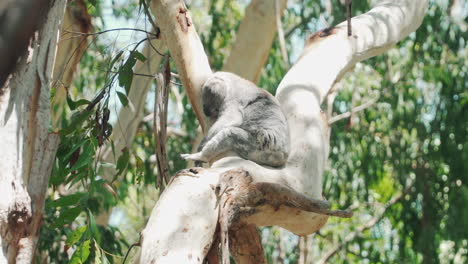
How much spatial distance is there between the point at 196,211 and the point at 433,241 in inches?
173

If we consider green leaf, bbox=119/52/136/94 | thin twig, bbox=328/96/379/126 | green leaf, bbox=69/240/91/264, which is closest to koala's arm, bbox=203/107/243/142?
green leaf, bbox=119/52/136/94

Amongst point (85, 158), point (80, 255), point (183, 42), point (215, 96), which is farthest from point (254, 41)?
point (80, 255)

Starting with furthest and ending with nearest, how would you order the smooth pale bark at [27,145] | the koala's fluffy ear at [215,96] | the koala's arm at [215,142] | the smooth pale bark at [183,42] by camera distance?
1. the koala's fluffy ear at [215,96]
2. the koala's arm at [215,142]
3. the smooth pale bark at [183,42]
4. the smooth pale bark at [27,145]

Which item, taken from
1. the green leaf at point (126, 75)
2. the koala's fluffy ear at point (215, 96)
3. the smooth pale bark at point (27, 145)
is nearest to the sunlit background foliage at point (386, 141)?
the koala's fluffy ear at point (215, 96)

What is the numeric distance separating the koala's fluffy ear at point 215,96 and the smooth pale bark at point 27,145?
4.15ft

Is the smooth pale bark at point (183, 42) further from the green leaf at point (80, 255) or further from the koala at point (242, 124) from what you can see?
the green leaf at point (80, 255)

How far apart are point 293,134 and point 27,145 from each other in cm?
115

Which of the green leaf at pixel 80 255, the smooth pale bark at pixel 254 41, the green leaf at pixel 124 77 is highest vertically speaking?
the smooth pale bark at pixel 254 41

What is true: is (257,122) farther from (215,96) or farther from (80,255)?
(80,255)

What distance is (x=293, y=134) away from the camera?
2.70 meters

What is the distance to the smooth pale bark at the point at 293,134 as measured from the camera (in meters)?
1.82

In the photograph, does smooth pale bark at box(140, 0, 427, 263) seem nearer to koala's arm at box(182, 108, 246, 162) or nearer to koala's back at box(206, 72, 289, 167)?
Answer: koala's back at box(206, 72, 289, 167)

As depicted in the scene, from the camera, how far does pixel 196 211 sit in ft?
6.24

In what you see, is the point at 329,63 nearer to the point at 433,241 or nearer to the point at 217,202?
the point at 217,202
